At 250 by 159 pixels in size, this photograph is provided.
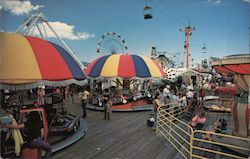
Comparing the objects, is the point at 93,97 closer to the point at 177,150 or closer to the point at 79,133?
the point at 79,133

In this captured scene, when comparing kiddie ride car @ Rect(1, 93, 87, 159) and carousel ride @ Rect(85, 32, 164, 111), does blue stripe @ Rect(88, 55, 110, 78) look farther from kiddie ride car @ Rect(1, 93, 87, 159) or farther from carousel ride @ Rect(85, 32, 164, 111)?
kiddie ride car @ Rect(1, 93, 87, 159)

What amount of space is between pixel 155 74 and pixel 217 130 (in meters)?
4.46

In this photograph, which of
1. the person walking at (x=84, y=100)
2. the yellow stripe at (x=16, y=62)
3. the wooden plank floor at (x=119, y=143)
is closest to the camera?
the yellow stripe at (x=16, y=62)

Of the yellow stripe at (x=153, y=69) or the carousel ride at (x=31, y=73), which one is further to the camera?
the yellow stripe at (x=153, y=69)

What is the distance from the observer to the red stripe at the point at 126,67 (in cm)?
867

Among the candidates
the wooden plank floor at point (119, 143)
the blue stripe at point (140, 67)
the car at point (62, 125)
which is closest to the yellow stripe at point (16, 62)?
the wooden plank floor at point (119, 143)

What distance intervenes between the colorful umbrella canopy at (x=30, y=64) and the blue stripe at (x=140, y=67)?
4.56 m

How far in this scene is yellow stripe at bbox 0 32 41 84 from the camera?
3.32 meters

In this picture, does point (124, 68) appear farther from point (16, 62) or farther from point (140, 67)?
point (16, 62)

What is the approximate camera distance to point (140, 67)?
9016 mm

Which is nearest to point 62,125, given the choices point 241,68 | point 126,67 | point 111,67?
point 111,67

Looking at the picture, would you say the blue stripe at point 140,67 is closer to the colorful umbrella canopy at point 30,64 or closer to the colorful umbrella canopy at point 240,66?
the colorful umbrella canopy at point 240,66

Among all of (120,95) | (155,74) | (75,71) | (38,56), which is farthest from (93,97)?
(38,56)

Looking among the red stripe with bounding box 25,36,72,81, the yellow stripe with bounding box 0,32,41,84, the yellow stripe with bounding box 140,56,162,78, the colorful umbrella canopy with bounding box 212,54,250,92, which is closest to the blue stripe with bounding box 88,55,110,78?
the yellow stripe with bounding box 140,56,162,78
